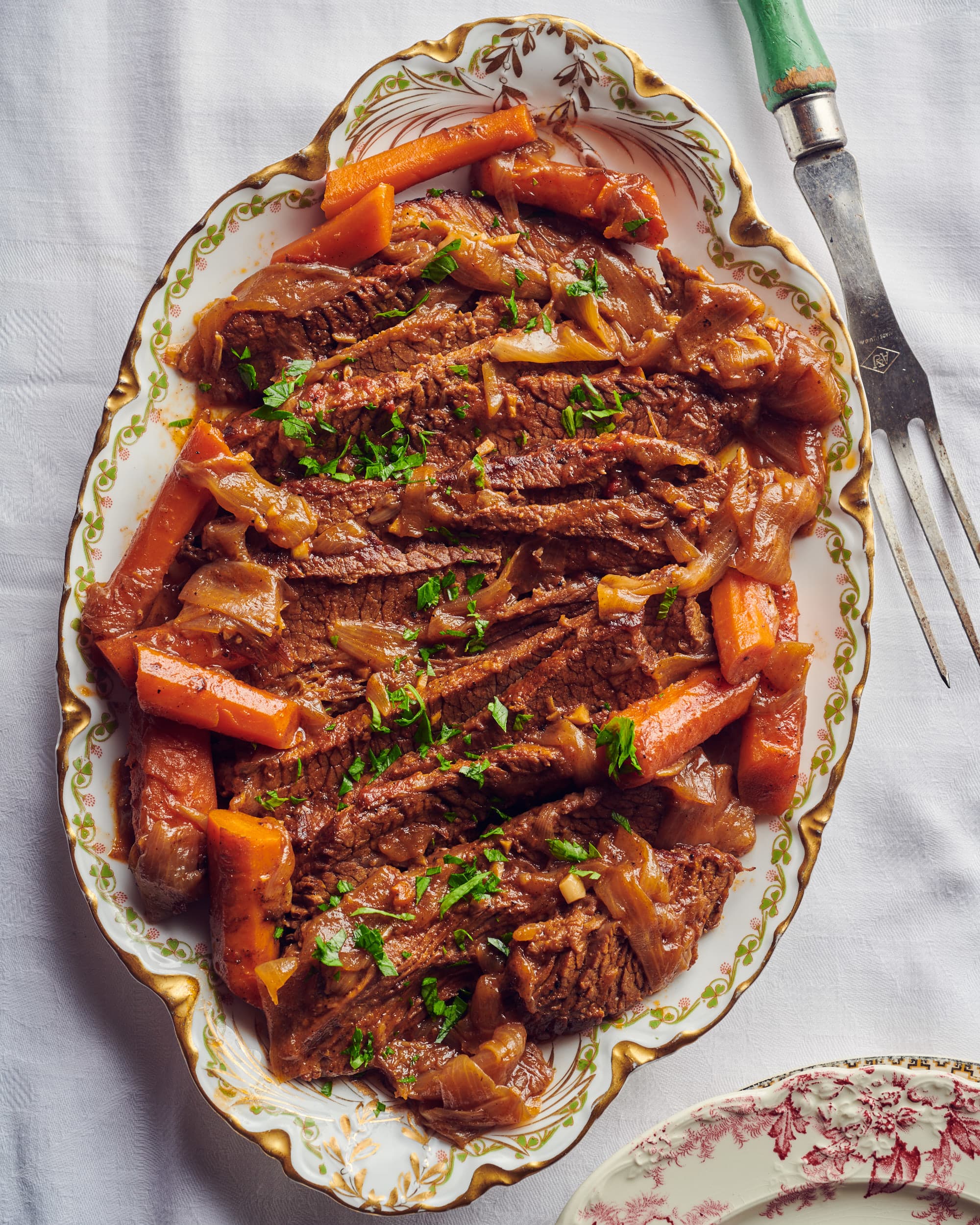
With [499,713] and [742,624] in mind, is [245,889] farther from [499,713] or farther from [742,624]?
[742,624]

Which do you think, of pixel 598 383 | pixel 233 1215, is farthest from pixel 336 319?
pixel 233 1215

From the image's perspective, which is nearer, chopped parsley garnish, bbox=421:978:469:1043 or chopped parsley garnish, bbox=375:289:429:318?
chopped parsley garnish, bbox=421:978:469:1043

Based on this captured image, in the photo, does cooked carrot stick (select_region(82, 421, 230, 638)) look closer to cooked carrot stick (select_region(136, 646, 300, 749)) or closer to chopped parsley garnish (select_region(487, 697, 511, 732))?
cooked carrot stick (select_region(136, 646, 300, 749))

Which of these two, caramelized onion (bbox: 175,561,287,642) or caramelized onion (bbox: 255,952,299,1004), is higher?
caramelized onion (bbox: 175,561,287,642)

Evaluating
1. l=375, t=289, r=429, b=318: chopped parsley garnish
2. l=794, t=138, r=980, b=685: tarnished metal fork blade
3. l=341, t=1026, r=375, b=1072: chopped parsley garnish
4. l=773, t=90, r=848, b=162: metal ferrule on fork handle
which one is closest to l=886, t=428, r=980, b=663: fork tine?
l=794, t=138, r=980, b=685: tarnished metal fork blade

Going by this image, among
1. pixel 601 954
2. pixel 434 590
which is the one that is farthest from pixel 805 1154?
pixel 434 590
